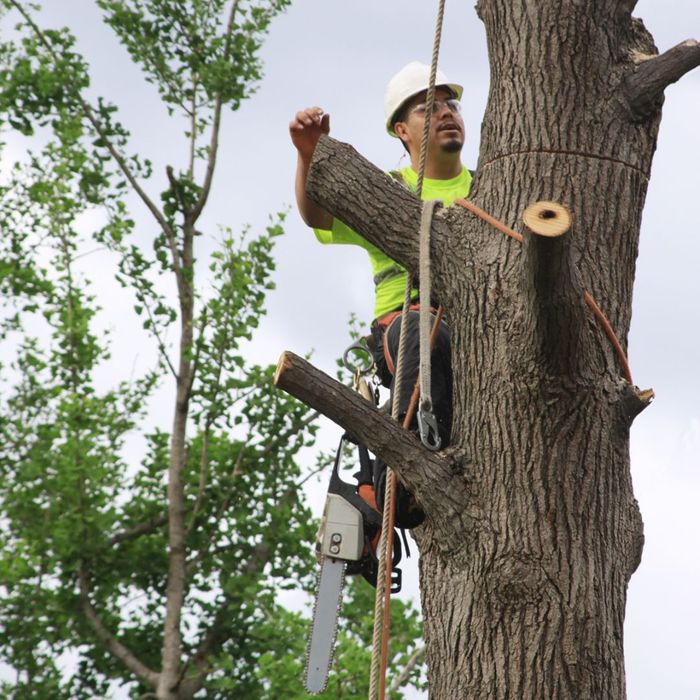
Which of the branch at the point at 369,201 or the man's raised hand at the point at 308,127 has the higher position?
the man's raised hand at the point at 308,127

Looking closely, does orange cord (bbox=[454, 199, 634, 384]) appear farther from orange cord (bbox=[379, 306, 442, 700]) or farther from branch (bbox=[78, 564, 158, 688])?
branch (bbox=[78, 564, 158, 688])

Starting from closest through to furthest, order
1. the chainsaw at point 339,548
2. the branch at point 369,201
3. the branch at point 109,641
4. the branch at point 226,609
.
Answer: the branch at point 369,201, the chainsaw at point 339,548, the branch at point 109,641, the branch at point 226,609

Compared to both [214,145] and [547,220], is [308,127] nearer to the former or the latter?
[547,220]

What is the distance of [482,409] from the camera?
2717mm

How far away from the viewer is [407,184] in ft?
12.1

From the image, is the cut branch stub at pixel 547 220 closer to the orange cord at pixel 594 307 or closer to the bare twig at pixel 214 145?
the orange cord at pixel 594 307

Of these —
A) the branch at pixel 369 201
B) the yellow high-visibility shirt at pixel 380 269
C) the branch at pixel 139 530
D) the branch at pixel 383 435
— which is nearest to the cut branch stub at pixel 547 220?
the branch at pixel 369 201

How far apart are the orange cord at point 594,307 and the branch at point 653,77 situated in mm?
473

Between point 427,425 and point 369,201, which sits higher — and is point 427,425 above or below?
below

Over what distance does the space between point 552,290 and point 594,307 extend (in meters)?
0.28

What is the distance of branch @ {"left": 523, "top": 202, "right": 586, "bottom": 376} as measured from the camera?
7.82 ft

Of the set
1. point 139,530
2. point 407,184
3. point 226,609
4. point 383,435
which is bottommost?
point 383,435

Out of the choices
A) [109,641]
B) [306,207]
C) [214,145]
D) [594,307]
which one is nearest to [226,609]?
[109,641]

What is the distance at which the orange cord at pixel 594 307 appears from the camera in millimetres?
2730
